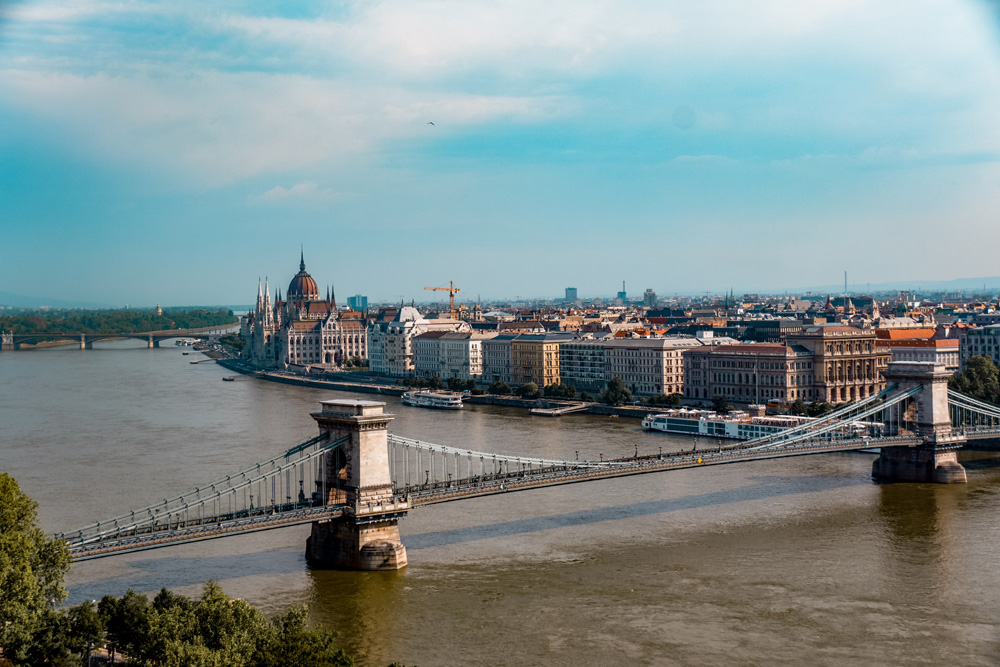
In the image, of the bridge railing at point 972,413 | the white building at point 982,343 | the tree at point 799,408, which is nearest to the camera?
the bridge railing at point 972,413

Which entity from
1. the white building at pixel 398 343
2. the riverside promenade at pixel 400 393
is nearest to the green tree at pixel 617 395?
the riverside promenade at pixel 400 393

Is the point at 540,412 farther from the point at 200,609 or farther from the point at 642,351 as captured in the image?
the point at 200,609

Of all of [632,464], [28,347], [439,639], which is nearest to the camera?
[439,639]

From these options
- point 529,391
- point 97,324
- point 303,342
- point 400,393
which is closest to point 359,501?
point 529,391

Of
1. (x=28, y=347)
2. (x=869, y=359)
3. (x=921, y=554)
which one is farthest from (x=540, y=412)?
(x=28, y=347)

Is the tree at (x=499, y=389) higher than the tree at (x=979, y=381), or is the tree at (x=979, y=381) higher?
the tree at (x=979, y=381)

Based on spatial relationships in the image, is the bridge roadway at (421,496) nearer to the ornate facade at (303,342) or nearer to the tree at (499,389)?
the tree at (499,389)

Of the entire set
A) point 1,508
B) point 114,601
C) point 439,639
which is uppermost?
point 1,508

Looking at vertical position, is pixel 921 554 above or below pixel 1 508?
below
